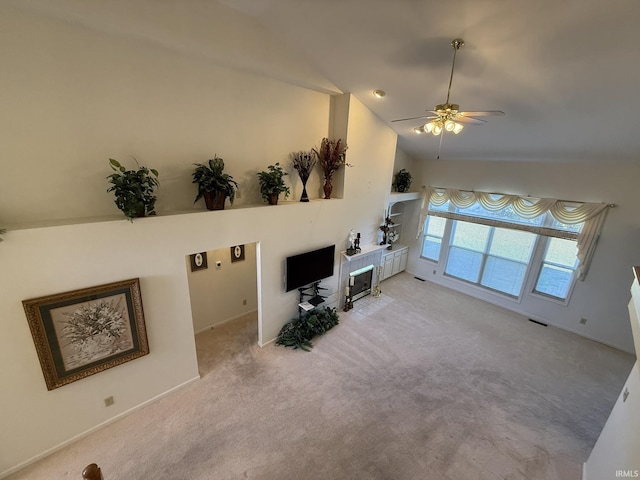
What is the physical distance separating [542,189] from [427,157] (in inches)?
106

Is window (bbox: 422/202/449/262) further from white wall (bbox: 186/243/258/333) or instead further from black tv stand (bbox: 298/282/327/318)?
white wall (bbox: 186/243/258/333)

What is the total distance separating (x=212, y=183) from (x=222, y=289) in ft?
7.96

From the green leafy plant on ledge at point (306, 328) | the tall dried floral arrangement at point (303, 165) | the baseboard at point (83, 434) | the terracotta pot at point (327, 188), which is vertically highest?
the tall dried floral arrangement at point (303, 165)

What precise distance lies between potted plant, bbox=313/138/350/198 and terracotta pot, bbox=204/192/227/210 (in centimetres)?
208

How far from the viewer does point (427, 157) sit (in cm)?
704

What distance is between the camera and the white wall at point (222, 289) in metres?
4.64

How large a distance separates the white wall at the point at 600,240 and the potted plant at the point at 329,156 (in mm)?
3764

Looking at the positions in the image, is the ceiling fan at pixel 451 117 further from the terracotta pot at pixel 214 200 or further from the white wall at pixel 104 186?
the terracotta pot at pixel 214 200

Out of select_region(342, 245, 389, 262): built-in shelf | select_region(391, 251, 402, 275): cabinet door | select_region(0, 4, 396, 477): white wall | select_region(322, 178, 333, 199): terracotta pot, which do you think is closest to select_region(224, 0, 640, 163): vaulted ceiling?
select_region(0, 4, 396, 477): white wall

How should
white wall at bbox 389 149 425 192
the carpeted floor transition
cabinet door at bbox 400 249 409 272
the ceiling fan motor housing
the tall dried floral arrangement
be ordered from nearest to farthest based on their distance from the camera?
the ceiling fan motor housing, the carpeted floor transition, the tall dried floral arrangement, white wall at bbox 389 149 425 192, cabinet door at bbox 400 249 409 272

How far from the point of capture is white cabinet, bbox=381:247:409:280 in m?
7.20

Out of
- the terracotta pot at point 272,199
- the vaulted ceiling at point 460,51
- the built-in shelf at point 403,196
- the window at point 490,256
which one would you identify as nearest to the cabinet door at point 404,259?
the window at point 490,256

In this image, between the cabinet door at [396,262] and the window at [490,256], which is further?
the cabinet door at [396,262]

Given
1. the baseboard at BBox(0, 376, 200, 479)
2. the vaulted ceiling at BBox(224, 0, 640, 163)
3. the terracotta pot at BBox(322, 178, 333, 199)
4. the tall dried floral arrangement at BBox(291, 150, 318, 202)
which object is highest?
the vaulted ceiling at BBox(224, 0, 640, 163)
